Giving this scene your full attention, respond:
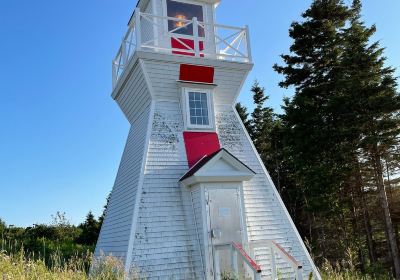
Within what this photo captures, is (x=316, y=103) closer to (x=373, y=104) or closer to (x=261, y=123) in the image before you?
(x=373, y=104)

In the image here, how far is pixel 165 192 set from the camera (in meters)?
9.36

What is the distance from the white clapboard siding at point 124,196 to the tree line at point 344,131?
390 inches

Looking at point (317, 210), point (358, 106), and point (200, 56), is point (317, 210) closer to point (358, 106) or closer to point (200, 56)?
point (358, 106)

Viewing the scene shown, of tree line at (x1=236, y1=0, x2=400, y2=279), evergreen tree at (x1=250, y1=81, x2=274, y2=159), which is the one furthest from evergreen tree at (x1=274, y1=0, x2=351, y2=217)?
evergreen tree at (x1=250, y1=81, x2=274, y2=159)

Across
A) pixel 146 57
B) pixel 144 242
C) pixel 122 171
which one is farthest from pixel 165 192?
pixel 146 57

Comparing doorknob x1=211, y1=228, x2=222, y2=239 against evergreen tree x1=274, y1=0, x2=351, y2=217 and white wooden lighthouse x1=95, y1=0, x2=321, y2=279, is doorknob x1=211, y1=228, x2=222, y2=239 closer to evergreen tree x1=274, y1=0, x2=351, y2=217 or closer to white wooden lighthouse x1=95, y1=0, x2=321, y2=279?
white wooden lighthouse x1=95, y1=0, x2=321, y2=279

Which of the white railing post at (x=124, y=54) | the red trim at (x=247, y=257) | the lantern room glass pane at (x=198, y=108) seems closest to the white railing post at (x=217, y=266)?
the red trim at (x=247, y=257)

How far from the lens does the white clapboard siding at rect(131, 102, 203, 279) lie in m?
8.48

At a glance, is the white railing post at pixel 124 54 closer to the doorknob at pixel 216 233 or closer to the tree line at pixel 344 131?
the doorknob at pixel 216 233

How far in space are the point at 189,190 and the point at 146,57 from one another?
12.5 ft

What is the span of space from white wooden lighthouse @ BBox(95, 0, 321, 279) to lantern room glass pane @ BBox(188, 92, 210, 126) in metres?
0.03

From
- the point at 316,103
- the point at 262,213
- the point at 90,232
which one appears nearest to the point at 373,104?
the point at 316,103

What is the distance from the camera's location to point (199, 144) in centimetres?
1048

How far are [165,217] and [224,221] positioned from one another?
149cm
